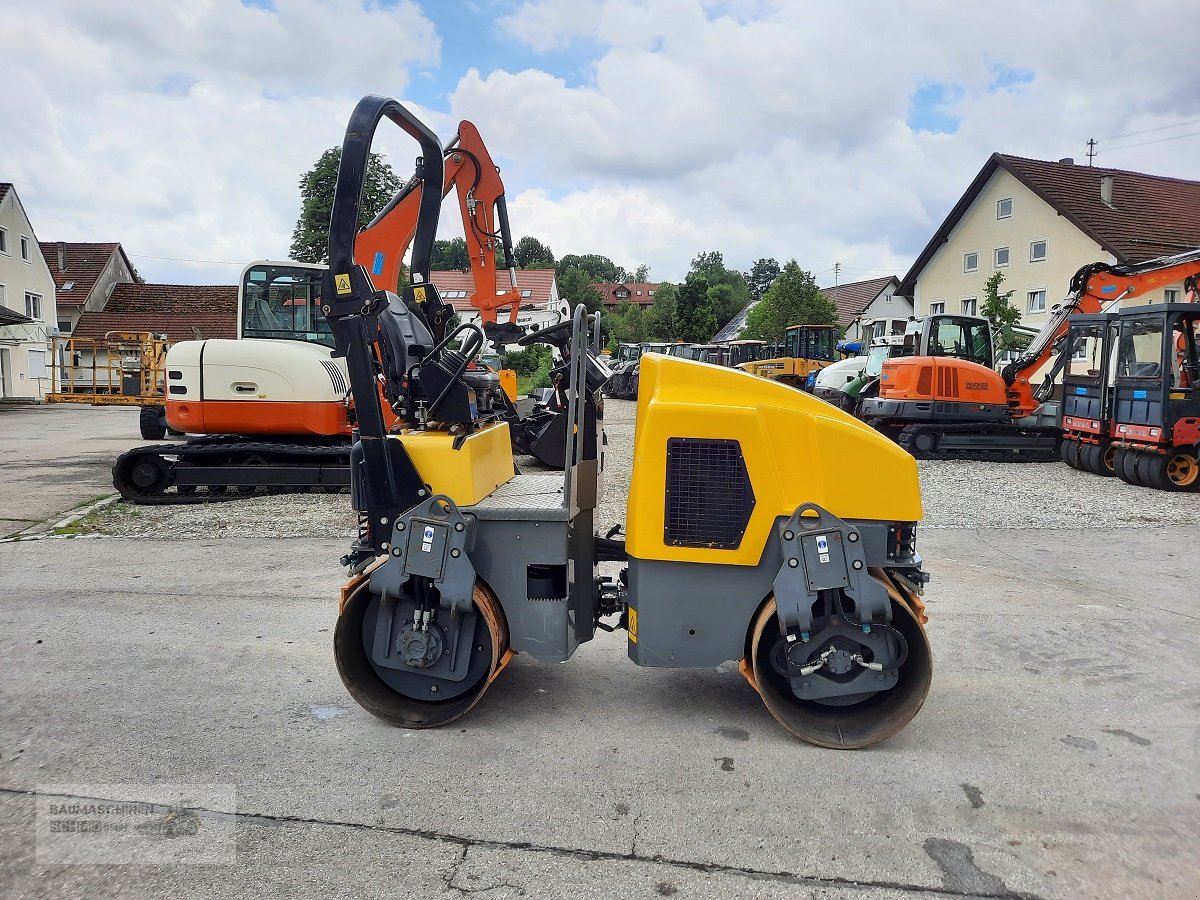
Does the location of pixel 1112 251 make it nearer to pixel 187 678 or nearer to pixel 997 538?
pixel 997 538

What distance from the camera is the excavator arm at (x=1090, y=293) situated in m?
13.2

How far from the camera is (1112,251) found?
79.7 ft

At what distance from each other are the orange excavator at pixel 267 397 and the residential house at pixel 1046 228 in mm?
21257

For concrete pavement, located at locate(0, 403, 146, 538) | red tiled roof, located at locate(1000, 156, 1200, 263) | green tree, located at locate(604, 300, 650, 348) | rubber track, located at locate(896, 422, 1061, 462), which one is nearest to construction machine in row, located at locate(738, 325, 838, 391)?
red tiled roof, located at locate(1000, 156, 1200, 263)

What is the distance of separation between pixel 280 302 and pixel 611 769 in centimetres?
911

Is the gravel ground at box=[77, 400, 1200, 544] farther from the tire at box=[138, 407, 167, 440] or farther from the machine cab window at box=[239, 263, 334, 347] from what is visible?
the tire at box=[138, 407, 167, 440]

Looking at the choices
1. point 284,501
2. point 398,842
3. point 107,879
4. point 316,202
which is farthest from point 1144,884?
point 316,202

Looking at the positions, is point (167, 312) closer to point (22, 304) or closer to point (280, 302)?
→ point (22, 304)

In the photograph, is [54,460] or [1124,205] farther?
[1124,205]

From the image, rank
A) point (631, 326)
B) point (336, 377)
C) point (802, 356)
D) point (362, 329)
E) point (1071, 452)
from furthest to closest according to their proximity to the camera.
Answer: point (631, 326)
point (802, 356)
point (1071, 452)
point (336, 377)
point (362, 329)

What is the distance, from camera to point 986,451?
1418 cm

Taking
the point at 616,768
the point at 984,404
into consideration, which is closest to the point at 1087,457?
the point at 984,404

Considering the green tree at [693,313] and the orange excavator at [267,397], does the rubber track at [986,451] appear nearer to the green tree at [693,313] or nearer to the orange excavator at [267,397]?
the orange excavator at [267,397]

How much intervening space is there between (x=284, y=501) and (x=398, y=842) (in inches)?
297
